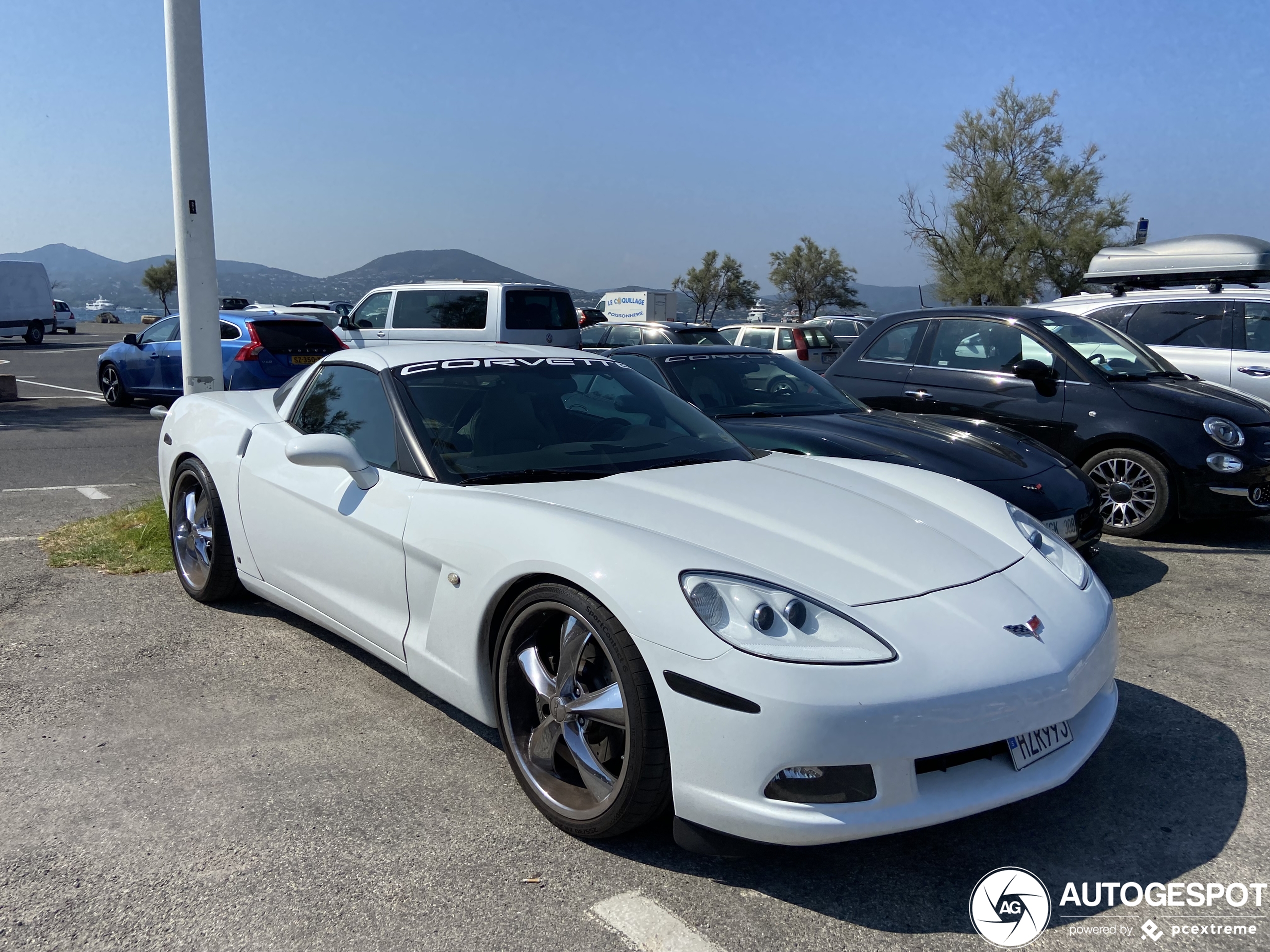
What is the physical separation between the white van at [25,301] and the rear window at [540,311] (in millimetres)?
24755

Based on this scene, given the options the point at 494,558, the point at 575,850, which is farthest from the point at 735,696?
the point at 494,558

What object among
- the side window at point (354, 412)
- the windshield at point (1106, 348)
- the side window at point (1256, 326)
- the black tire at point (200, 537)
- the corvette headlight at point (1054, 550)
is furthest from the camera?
the side window at point (1256, 326)

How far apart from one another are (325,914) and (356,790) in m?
0.66

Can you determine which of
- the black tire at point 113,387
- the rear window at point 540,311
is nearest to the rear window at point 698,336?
the rear window at point 540,311

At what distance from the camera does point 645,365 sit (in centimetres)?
671

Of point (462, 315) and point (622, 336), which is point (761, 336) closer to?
point (622, 336)

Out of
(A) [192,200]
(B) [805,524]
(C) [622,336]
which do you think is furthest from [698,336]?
(B) [805,524]

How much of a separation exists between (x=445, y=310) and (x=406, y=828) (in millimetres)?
12506

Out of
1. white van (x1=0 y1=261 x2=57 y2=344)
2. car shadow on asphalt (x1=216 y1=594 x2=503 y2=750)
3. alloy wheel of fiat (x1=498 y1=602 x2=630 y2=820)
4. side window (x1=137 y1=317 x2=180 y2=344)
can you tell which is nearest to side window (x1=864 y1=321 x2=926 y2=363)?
car shadow on asphalt (x1=216 y1=594 x2=503 y2=750)

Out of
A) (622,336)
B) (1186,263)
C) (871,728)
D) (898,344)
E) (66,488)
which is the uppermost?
(1186,263)

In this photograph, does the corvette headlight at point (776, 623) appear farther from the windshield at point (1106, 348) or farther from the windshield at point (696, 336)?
the windshield at point (696, 336)

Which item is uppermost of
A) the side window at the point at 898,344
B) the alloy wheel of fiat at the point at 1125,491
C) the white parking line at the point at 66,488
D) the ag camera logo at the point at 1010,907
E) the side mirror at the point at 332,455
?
the side window at the point at 898,344

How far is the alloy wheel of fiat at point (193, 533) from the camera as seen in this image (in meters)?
4.76

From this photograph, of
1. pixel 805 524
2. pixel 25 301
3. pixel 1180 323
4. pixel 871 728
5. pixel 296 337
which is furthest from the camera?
pixel 25 301
